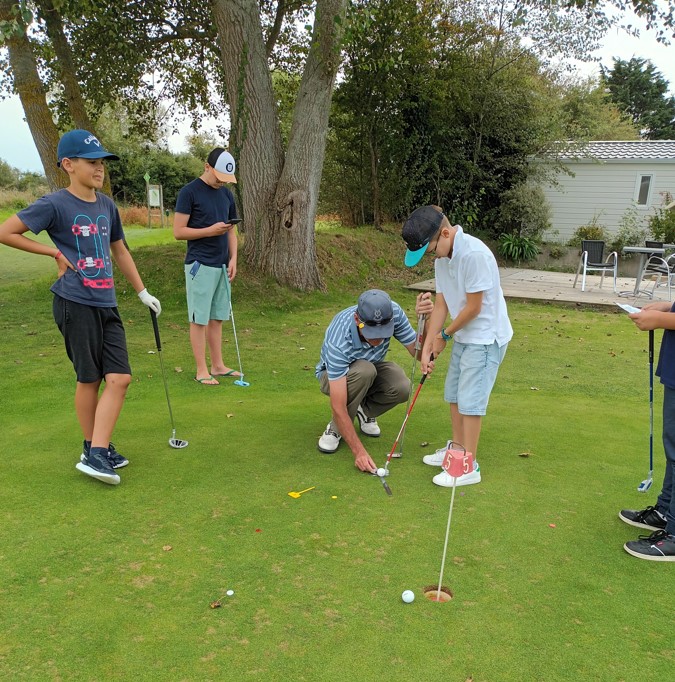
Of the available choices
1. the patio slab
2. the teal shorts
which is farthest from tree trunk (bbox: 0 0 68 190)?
the patio slab

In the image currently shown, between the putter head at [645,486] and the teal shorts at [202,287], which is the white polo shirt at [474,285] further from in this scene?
the teal shorts at [202,287]

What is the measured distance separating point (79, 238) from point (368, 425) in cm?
211

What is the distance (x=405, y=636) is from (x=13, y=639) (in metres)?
1.31

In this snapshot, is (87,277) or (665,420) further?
(87,277)

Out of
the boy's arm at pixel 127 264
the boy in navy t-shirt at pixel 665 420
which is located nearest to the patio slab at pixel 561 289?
the boy in navy t-shirt at pixel 665 420

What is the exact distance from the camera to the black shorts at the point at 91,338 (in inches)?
124

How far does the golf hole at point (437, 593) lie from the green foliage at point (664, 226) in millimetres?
15876

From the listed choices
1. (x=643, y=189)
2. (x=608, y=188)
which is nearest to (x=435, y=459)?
(x=608, y=188)

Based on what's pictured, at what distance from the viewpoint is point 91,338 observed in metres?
3.21

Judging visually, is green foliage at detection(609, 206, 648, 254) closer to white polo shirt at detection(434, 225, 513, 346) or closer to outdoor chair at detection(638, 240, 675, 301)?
outdoor chair at detection(638, 240, 675, 301)

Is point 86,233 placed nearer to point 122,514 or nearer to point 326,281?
point 122,514

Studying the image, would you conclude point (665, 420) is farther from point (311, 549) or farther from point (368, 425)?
point (368, 425)

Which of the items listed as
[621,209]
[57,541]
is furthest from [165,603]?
[621,209]

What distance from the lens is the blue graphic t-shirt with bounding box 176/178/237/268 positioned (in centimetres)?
516
